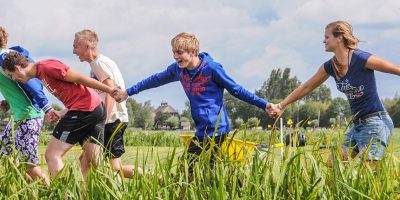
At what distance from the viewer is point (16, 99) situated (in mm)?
5410

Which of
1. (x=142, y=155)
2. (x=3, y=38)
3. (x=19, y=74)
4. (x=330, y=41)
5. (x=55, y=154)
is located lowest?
(x=55, y=154)

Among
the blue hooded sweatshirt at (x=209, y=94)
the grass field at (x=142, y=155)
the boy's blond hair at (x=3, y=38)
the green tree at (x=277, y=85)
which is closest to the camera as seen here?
the grass field at (x=142, y=155)

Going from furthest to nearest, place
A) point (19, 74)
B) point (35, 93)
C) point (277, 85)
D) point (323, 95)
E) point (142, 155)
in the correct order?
1. point (323, 95)
2. point (277, 85)
3. point (142, 155)
4. point (35, 93)
5. point (19, 74)

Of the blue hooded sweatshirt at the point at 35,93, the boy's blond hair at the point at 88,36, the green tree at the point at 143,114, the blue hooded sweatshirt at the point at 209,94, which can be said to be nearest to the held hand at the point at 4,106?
the blue hooded sweatshirt at the point at 35,93

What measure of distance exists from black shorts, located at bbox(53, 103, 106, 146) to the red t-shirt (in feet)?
0.16

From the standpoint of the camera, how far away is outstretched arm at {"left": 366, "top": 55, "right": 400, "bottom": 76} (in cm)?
445

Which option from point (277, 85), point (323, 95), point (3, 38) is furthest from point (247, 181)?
point (323, 95)

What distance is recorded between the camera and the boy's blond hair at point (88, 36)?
17.8 feet

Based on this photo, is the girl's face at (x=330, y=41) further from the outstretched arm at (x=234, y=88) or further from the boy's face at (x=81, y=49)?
the boy's face at (x=81, y=49)

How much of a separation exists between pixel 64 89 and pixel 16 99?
768mm

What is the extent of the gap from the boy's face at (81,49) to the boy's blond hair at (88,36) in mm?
32

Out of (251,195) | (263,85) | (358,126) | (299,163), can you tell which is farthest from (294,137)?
(263,85)

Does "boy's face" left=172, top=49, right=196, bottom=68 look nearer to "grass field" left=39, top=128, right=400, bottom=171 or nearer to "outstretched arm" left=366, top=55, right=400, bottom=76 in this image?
"grass field" left=39, top=128, right=400, bottom=171

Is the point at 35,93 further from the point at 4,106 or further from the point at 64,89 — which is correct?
the point at 4,106
